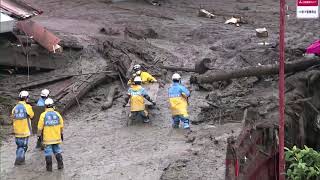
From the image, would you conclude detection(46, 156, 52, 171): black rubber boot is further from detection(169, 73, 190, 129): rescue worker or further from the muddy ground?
detection(169, 73, 190, 129): rescue worker

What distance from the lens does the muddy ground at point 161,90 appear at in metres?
12.1

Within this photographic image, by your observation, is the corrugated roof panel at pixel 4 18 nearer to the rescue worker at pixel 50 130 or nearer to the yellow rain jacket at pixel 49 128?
the rescue worker at pixel 50 130

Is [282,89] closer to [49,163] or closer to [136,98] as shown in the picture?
[49,163]

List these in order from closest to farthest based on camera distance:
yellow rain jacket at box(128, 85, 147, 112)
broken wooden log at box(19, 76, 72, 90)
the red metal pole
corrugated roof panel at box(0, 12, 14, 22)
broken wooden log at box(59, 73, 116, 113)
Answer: the red metal pole
yellow rain jacket at box(128, 85, 147, 112)
broken wooden log at box(59, 73, 116, 113)
corrugated roof panel at box(0, 12, 14, 22)
broken wooden log at box(19, 76, 72, 90)

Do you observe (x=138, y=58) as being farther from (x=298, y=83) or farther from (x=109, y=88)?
(x=298, y=83)

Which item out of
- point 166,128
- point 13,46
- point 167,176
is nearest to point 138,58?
point 13,46

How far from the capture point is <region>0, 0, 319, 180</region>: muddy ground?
12.1 m

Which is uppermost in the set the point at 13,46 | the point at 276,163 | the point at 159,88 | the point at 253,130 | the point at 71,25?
the point at 71,25

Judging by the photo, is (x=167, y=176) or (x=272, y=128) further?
(x=272, y=128)

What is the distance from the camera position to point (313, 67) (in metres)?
17.2

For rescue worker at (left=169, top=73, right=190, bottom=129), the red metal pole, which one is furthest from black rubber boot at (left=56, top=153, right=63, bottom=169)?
the red metal pole

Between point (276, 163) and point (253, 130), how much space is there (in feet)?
4.24

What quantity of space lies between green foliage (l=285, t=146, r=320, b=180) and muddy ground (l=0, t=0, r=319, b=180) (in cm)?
137

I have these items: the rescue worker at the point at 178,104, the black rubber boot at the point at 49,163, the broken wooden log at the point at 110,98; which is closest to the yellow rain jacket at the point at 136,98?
the rescue worker at the point at 178,104
